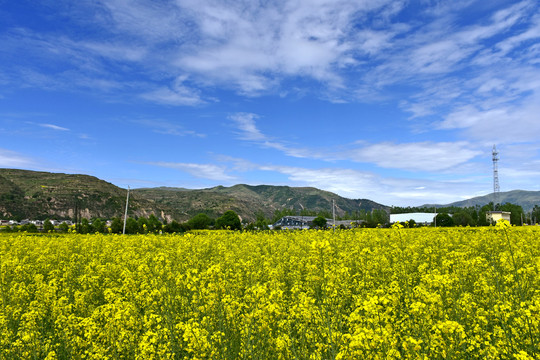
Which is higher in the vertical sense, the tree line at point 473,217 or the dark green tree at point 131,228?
the tree line at point 473,217

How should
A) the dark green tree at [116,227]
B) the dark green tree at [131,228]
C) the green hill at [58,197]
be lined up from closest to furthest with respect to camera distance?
the dark green tree at [116,227], the dark green tree at [131,228], the green hill at [58,197]

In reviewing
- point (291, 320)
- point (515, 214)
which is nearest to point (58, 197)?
point (291, 320)

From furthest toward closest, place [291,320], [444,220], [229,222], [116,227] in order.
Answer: [444,220] < [229,222] < [116,227] < [291,320]

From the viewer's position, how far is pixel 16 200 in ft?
470

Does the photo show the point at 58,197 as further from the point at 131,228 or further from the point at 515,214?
the point at 515,214

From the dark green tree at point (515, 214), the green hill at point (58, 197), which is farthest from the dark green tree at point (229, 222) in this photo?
the dark green tree at point (515, 214)

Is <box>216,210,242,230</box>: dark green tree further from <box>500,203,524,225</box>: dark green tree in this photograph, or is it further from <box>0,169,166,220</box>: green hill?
<box>500,203,524,225</box>: dark green tree

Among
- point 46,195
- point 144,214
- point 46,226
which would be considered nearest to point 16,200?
point 46,195

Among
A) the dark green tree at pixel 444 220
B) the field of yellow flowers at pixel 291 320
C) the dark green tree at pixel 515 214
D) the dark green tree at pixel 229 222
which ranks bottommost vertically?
the field of yellow flowers at pixel 291 320

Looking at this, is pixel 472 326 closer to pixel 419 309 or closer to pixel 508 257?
pixel 419 309

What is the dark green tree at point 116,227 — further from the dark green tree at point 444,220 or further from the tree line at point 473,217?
the dark green tree at point 444,220

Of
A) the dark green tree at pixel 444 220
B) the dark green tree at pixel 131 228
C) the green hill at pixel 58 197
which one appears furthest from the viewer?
the green hill at pixel 58 197

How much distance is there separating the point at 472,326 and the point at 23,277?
13.5 m

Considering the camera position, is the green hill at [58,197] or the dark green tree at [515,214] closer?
the dark green tree at [515,214]
